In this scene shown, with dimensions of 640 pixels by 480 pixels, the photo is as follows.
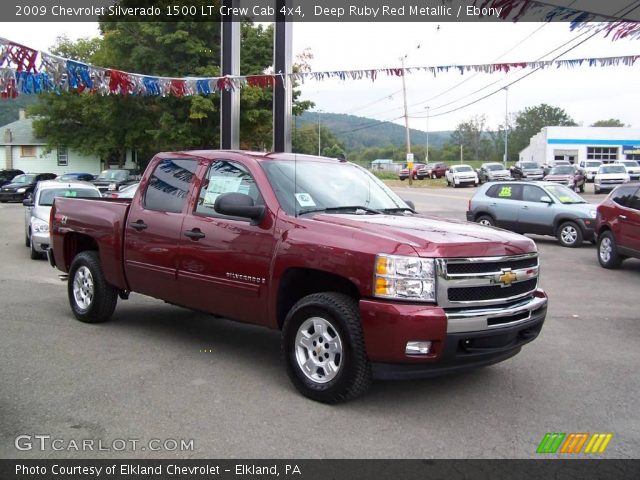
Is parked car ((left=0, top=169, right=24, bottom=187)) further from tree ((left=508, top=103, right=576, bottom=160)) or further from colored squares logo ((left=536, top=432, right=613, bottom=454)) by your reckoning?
tree ((left=508, top=103, right=576, bottom=160))

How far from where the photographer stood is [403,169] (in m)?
55.5

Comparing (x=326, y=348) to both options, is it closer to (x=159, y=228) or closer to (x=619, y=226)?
(x=159, y=228)

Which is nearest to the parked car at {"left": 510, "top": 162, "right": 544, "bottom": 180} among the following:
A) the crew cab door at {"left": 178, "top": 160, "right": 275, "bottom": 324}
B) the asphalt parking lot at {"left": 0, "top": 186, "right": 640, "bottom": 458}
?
the asphalt parking lot at {"left": 0, "top": 186, "right": 640, "bottom": 458}

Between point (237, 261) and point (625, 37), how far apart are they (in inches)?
269

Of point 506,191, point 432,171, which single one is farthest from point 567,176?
point 432,171

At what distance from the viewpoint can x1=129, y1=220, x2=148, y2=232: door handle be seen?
638 centimetres

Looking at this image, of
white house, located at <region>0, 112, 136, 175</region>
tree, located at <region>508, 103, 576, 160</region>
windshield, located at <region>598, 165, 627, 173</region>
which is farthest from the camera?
tree, located at <region>508, 103, 576, 160</region>

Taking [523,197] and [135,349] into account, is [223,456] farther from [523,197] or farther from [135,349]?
[523,197]

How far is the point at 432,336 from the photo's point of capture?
4363 millimetres

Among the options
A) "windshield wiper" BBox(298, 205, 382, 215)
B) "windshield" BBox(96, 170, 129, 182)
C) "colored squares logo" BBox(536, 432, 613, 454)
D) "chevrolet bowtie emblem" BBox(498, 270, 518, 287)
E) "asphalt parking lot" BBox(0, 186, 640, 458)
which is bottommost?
"colored squares logo" BBox(536, 432, 613, 454)

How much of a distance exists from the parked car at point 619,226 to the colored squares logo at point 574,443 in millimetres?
7828

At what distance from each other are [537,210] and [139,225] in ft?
40.2

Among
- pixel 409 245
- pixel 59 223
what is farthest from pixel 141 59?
pixel 409 245

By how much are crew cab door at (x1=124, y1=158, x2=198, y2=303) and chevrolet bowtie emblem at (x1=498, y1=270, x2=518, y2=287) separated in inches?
118
